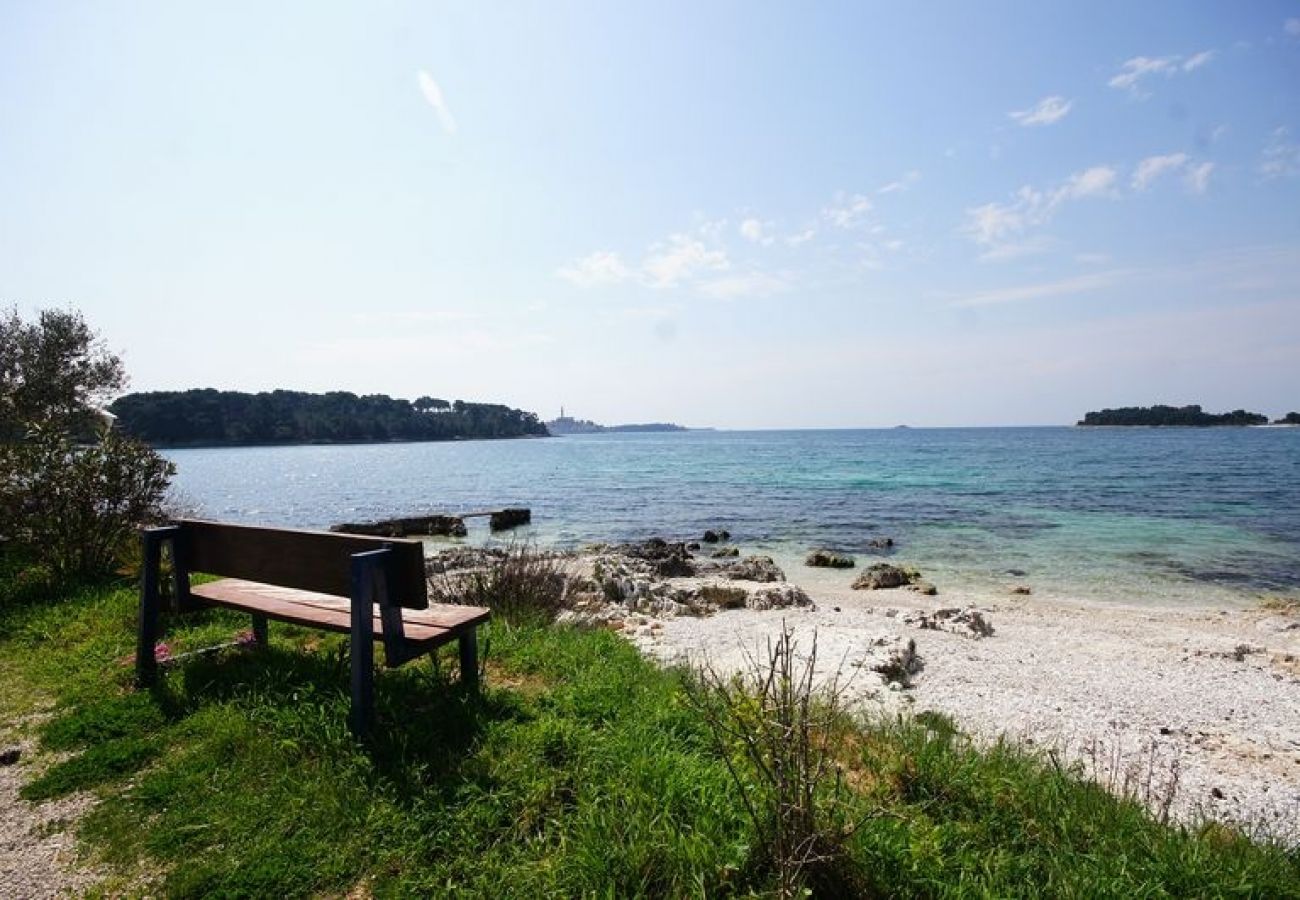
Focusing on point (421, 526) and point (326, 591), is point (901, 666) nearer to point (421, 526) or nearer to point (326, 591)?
point (326, 591)

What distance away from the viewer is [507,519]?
2961 cm

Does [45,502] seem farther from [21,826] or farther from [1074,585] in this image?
[1074,585]

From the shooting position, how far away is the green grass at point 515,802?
114 inches

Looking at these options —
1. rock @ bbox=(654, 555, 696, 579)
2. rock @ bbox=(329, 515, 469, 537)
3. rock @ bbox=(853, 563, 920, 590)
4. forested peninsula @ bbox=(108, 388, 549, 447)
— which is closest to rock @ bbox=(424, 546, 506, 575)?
rock @ bbox=(654, 555, 696, 579)

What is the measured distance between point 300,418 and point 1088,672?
499 feet

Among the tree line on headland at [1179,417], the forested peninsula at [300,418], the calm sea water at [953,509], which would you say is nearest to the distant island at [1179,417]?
the tree line on headland at [1179,417]

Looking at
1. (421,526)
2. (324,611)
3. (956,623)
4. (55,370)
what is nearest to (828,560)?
(956,623)

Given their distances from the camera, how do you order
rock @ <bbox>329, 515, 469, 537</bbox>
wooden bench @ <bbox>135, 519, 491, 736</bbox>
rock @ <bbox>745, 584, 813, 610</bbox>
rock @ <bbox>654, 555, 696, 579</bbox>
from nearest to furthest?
wooden bench @ <bbox>135, 519, 491, 736</bbox>, rock @ <bbox>745, 584, 813, 610</bbox>, rock @ <bbox>654, 555, 696, 579</bbox>, rock @ <bbox>329, 515, 469, 537</bbox>

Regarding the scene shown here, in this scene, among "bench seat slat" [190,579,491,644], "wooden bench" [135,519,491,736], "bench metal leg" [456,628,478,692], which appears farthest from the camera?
"bench metal leg" [456,628,478,692]

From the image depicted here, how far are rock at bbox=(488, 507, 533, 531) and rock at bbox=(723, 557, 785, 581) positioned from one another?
14.7 m

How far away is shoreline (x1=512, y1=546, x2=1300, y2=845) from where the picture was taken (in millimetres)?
5219

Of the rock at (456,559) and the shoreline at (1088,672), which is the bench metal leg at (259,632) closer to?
the shoreline at (1088,672)

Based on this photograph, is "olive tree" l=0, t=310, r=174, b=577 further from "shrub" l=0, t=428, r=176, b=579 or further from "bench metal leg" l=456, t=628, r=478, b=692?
"bench metal leg" l=456, t=628, r=478, b=692

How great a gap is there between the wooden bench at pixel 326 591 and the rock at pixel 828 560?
53.4 feet
